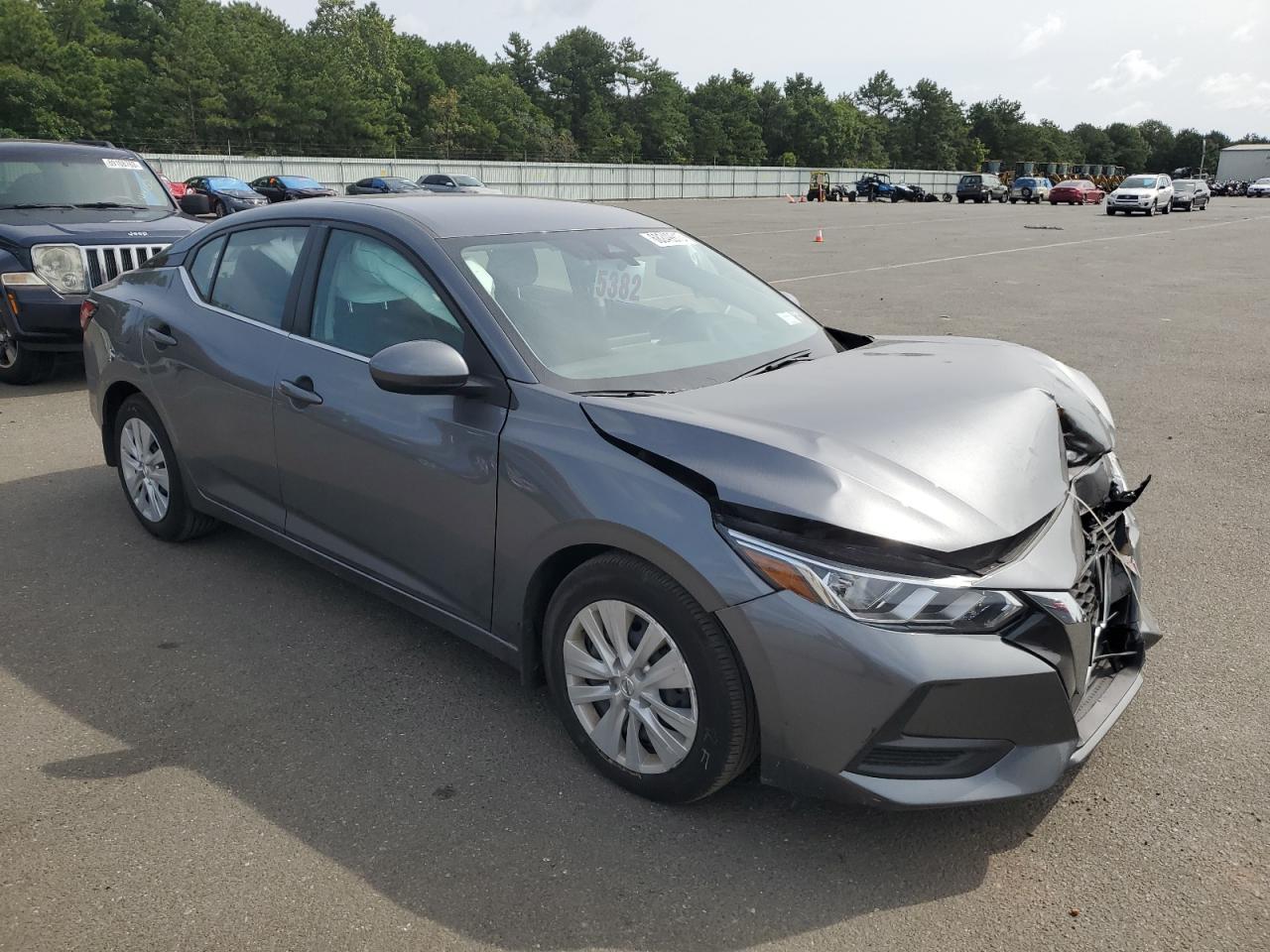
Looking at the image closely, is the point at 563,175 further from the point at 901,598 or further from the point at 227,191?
the point at 901,598

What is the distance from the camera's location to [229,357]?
14.1 ft

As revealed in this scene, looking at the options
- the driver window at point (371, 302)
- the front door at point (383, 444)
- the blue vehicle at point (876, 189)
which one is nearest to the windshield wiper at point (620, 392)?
the front door at point (383, 444)

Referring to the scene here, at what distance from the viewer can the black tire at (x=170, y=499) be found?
189 inches

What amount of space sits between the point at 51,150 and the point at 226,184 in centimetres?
2471

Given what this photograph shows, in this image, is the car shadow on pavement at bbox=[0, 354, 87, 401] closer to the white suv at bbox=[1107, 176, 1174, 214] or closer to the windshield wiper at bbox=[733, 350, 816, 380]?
the windshield wiper at bbox=[733, 350, 816, 380]

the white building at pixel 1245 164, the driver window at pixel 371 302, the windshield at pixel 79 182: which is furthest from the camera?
the white building at pixel 1245 164

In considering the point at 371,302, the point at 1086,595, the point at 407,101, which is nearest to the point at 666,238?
the point at 371,302

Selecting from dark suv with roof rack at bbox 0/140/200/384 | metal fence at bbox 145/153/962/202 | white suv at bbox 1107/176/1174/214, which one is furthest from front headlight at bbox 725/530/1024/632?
metal fence at bbox 145/153/962/202

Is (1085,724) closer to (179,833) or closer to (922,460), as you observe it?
(922,460)

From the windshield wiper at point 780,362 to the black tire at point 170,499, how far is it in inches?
107

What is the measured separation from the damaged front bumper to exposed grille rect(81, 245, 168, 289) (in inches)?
295

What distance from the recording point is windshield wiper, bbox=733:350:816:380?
3.61 meters

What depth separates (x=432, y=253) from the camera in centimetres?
362

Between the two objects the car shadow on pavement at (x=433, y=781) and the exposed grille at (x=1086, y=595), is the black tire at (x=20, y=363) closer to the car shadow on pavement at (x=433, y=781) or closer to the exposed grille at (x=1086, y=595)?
the car shadow on pavement at (x=433, y=781)
